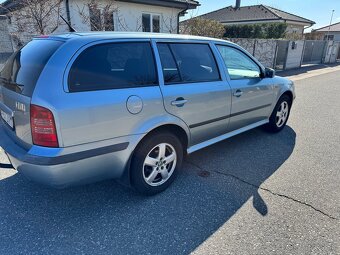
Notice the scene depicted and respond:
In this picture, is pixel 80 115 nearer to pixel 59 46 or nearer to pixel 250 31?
pixel 59 46

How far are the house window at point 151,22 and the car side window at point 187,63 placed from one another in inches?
333

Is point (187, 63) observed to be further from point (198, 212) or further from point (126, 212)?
point (126, 212)

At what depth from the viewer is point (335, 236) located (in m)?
2.33

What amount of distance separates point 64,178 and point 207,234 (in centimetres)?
136

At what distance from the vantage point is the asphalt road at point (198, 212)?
7.20ft

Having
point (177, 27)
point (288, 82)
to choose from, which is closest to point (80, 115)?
point (288, 82)

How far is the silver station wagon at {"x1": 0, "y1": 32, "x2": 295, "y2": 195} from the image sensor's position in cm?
208

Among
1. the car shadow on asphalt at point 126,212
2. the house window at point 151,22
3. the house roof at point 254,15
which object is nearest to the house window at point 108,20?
the house window at point 151,22

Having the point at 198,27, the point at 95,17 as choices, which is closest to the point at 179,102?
the point at 95,17

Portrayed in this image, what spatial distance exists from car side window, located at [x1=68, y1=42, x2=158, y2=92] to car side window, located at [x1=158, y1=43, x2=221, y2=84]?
195 millimetres

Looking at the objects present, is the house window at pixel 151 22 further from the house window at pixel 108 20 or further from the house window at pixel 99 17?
the house window at pixel 99 17

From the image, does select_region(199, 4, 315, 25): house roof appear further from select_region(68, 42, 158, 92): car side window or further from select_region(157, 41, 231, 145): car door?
select_region(68, 42, 158, 92): car side window

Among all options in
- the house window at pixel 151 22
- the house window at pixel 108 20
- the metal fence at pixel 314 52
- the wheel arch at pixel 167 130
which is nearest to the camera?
the wheel arch at pixel 167 130

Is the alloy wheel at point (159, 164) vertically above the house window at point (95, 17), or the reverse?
the house window at point (95, 17)
